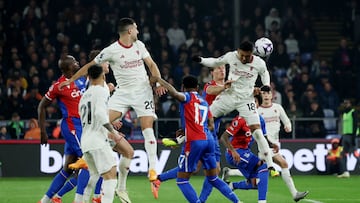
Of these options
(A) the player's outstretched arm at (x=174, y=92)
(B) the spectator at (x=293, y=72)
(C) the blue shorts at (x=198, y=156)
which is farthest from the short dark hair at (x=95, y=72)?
(B) the spectator at (x=293, y=72)

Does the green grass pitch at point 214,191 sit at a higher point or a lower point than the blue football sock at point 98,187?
lower

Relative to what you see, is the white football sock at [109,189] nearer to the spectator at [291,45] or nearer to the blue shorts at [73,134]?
the blue shorts at [73,134]

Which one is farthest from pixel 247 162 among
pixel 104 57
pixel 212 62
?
pixel 104 57

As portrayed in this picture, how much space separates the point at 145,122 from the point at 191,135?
3.83 feet

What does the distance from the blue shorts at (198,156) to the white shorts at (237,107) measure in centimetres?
213

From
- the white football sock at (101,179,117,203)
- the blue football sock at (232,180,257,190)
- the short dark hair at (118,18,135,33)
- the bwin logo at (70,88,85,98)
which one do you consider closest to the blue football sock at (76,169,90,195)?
the bwin logo at (70,88,85,98)

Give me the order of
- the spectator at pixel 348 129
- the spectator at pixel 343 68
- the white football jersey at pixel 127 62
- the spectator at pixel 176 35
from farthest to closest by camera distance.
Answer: the spectator at pixel 176 35 → the spectator at pixel 343 68 → the spectator at pixel 348 129 → the white football jersey at pixel 127 62

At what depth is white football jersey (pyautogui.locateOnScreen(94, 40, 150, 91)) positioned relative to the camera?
1521cm

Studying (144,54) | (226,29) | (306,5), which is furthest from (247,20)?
(144,54)

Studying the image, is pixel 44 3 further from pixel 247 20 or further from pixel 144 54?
pixel 144 54

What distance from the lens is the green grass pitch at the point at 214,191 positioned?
17.7 m

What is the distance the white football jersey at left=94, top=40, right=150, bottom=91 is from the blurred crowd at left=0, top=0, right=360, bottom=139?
10.6 m

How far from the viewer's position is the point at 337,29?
33594 millimetres

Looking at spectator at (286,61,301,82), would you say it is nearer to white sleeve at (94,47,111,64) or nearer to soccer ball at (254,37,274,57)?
soccer ball at (254,37,274,57)
